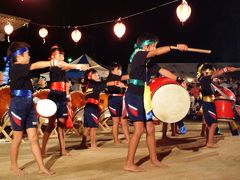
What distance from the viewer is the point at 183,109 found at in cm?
562

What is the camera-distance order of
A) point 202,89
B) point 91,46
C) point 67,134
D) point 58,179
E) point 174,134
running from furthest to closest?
point 91,46 < point 67,134 < point 174,134 < point 202,89 < point 58,179

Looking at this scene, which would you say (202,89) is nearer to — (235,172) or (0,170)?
(235,172)

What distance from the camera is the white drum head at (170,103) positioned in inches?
215

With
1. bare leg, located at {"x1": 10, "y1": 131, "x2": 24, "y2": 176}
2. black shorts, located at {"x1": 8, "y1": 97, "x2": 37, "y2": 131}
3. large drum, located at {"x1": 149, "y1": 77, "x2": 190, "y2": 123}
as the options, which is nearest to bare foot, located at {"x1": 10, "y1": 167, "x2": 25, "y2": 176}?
bare leg, located at {"x1": 10, "y1": 131, "x2": 24, "y2": 176}

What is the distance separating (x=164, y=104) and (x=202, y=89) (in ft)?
8.12

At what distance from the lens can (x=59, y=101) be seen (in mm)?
6547

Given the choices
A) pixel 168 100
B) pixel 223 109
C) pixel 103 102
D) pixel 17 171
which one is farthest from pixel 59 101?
pixel 103 102

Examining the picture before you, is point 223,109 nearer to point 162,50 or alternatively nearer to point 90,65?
point 162,50

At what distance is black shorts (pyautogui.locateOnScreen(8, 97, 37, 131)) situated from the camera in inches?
203

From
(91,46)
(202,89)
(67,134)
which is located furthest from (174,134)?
(91,46)

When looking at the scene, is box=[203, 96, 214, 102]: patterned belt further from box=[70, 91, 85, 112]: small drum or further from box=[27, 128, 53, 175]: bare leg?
box=[70, 91, 85, 112]: small drum

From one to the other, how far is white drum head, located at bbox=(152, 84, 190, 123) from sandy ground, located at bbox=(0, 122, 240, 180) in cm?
76

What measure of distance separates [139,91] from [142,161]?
133 centimetres

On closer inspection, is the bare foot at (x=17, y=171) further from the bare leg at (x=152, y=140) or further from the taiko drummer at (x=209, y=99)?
the taiko drummer at (x=209, y=99)
